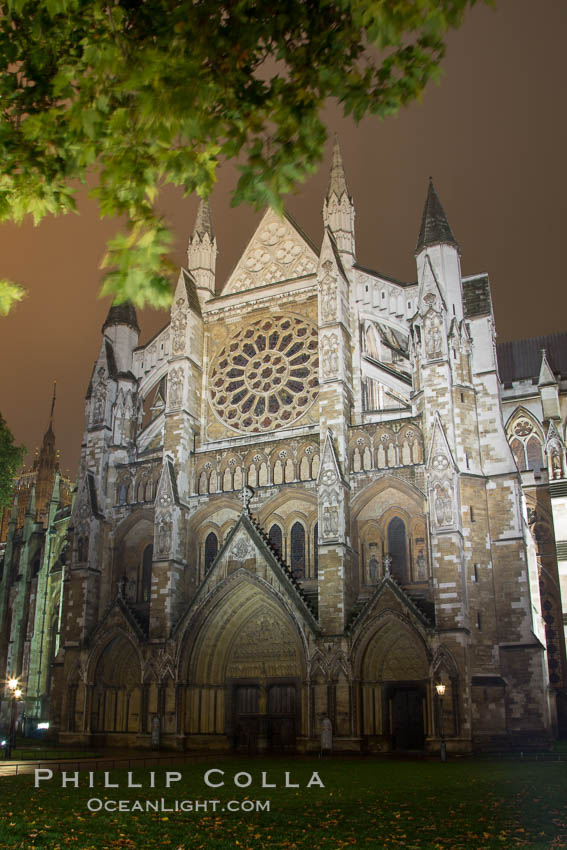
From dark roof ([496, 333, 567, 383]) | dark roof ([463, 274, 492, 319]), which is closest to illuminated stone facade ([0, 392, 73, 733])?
dark roof ([463, 274, 492, 319])

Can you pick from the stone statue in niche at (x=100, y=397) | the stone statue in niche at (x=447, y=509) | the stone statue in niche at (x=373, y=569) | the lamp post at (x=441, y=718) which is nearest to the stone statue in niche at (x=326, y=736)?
the lamp post at (x=441, y=718)

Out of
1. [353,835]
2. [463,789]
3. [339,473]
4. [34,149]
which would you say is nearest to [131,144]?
[34,149]

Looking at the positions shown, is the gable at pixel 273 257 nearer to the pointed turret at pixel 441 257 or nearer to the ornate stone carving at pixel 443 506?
the pointed turret at pixel 441 257

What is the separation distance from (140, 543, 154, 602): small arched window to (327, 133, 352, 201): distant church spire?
17453mm

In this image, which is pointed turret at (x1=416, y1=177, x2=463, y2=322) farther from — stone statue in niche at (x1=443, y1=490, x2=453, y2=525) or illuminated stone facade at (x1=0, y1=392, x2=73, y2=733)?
illuminated stone facade at (x1=0, y1=392, x2=73, y2=733)

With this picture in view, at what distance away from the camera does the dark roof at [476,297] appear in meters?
29.7

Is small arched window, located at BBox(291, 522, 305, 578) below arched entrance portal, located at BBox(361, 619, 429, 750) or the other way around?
the other way around

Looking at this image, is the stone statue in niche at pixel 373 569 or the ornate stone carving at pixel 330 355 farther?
the ornate stone carving at pixel 330 355

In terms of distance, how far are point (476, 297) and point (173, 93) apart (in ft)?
86.5

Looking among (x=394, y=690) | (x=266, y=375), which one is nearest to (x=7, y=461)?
(x=266, y=375)

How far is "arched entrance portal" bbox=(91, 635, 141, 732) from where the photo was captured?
94.2 ft

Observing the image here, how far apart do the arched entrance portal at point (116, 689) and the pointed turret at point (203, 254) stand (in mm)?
15823

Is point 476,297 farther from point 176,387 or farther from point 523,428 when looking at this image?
point 176,387

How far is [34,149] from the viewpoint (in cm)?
641
